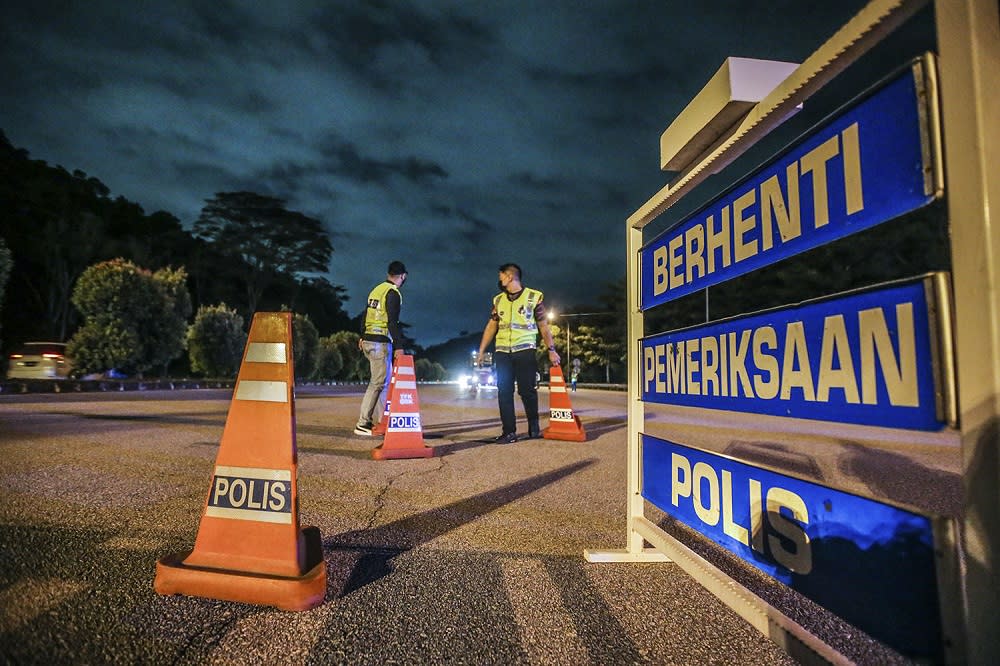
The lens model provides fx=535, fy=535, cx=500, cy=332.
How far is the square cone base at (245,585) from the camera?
1.89m

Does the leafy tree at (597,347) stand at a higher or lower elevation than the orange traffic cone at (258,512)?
higher

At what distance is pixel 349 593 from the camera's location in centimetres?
205

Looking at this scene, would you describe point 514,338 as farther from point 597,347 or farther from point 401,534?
point 597,347

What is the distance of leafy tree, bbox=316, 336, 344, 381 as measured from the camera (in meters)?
41.8

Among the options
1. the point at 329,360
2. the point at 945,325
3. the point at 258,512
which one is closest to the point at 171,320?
the point at 329,360

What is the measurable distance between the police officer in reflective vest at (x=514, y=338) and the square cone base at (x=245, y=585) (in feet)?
15.5

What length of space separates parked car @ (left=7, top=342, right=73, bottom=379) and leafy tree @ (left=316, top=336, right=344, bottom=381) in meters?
22.2

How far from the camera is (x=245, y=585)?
1.93 m

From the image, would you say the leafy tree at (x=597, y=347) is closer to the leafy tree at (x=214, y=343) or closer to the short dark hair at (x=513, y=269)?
the leafy tree at (x=214, y=343)

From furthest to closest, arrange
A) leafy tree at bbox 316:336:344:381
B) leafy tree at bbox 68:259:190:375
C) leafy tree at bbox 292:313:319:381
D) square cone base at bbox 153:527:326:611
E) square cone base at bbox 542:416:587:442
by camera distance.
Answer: leafy tree at bbox 316:336:344:381
leafy tree at bbox 292:313:319:381
leafy tree at bbox 68:259:190:375
square cone base at bbox 542:416:587:442
square cone base at bbox 153:527:326:611

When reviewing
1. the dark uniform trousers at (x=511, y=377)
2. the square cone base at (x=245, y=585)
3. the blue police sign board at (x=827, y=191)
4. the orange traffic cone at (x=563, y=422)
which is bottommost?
the square cone base at (x=245, y=585)

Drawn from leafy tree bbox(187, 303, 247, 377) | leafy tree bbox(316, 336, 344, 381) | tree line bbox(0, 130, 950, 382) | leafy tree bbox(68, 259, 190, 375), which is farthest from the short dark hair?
leafy tree bbox(316, 336, 344, 381)

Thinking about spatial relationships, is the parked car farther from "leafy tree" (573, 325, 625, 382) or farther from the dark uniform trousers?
"leafy tree" (573, 325, 625, 382)

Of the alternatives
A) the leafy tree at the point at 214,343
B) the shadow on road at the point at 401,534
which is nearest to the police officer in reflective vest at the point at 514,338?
the shadow on road at the point at 401,534
